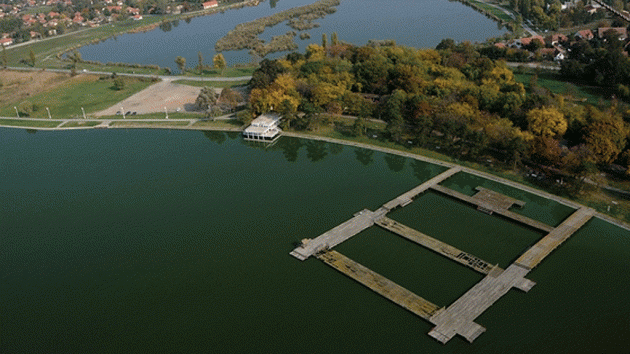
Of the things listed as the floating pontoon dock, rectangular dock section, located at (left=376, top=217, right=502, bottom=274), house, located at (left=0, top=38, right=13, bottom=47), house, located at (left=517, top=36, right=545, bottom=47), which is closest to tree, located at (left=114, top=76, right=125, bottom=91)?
the floating pontoon dock

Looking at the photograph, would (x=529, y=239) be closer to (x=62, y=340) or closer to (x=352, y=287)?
(x=352, y=287)

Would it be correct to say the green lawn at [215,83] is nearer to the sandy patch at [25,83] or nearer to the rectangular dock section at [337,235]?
the sandy patch at [25,83]

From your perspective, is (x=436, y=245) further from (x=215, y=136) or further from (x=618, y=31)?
(x=618, y=31)

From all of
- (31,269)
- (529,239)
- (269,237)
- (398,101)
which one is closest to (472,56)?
(398,101)

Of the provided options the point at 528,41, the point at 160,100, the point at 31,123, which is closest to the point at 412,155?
the point at 160,100

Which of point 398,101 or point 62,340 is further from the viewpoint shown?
point 398,101

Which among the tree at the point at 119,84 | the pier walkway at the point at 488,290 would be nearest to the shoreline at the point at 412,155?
the pier walkway at the point at 488,290
